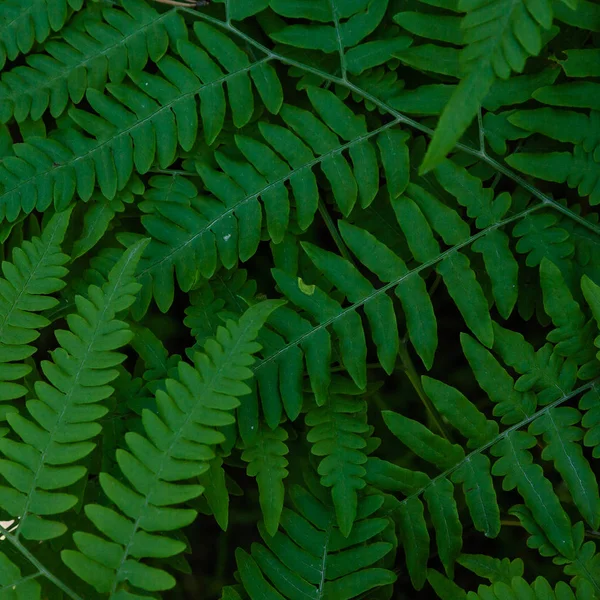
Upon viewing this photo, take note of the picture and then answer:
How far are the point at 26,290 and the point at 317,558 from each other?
1076mm

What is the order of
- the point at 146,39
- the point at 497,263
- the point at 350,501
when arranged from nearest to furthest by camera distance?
the point at 350,501 < the point at 497,263 < the point at 146,39

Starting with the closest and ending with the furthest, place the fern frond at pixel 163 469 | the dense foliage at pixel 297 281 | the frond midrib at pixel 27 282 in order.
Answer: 1. the fern frond at pixel 163 469
2. the dense foliage at pixel 297 281
3. the frond midrib at pixel 27 282

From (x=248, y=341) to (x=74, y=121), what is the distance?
95 centimetres

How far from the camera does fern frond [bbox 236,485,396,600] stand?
169 cm

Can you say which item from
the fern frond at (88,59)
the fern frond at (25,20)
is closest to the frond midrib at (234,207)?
the fern frond at (88,59)

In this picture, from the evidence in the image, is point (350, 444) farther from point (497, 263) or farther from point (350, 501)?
point (497, 263)

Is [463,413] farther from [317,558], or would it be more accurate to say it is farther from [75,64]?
[75,64]

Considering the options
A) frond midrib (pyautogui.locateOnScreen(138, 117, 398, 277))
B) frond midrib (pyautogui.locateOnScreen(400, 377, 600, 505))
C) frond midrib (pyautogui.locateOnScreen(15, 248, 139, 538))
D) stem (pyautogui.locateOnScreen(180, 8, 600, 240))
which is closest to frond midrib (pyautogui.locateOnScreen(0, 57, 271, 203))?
stem (pyautogui.locateOnScreen(180, 8, 600, 240))

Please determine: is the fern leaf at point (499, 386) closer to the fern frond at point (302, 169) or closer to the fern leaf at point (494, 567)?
the fern leaf at point (494, 567)

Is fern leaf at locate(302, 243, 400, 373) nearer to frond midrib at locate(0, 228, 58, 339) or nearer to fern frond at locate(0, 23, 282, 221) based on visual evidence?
fern frond at locate(0, 23, 282, 221)

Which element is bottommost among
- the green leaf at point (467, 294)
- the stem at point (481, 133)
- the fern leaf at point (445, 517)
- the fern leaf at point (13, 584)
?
the fern leaf at point (13, 584)

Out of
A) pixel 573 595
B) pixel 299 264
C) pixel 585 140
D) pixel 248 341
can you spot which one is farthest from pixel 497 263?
pixel 573 595

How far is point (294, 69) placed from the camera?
6.51 ft

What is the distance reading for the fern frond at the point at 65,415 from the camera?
5.05ft
